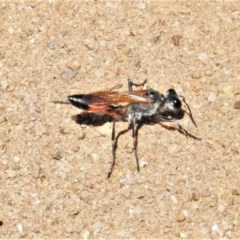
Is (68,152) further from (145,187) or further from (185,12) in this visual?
(185,12)

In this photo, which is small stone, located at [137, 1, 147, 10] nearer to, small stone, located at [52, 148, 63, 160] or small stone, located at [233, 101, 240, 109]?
small stone, located at [233, 101, 240, 109]

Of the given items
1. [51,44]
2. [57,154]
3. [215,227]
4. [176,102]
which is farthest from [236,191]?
[51,44]

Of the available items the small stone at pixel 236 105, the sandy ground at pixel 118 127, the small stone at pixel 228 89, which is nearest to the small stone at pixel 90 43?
the sandy ground at pixel 118 127

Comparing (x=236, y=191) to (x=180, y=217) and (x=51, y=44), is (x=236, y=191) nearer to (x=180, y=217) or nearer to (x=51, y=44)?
(x=180, y=217)


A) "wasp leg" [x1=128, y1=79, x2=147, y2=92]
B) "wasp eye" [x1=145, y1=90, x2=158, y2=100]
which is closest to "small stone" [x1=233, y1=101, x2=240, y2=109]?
"wasp eye" [x1=145, y1=90, x2=158, y2=100]

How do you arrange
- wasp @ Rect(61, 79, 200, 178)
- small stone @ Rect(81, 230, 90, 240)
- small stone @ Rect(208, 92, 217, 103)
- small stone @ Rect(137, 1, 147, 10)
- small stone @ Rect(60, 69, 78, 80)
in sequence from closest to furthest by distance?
small stone @ Rect(81, 230, 90, 240) < wasp @ Rect(61, 79, 200, 178) < small stone @ Rect(208, 92, 217, 103) < small stone @ Rect(60, 69, 78, 80) < small stone @ Rect(137, 1, 147, 10)
